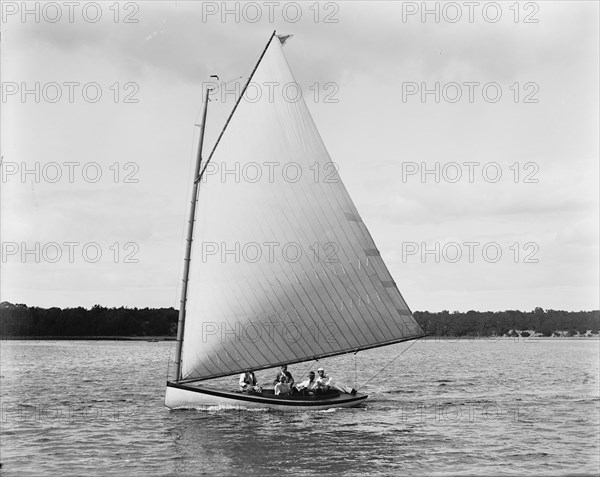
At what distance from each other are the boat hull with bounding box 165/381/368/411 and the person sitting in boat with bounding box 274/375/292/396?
321mm

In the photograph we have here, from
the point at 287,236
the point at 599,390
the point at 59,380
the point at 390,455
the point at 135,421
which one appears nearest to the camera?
the point at 390,455

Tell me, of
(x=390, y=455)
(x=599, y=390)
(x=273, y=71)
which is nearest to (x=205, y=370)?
(x=390, y=455)

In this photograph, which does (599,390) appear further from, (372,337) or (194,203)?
(194,203)

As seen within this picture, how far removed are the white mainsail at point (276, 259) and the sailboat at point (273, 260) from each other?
0.14 feet

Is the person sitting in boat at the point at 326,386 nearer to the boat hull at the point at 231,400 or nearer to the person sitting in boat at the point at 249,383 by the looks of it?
the boat hull at the point at 231,400

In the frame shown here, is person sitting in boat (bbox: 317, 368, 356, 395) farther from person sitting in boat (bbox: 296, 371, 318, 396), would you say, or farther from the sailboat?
the sailboat

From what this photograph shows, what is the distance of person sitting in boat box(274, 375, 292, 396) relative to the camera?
3541 centimetres

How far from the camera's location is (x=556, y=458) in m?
28.3

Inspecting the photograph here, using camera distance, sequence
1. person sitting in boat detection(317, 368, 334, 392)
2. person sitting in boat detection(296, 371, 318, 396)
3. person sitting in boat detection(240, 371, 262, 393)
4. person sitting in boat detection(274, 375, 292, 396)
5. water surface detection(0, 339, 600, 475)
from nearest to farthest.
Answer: water surface detection(0, 339, 600, 475) → person sitting in boat detection(274, 375, 292, 396) → person sitting in boat detection(240, 371, 262, 393) → person sitting in boat detection(296, 371, 318, 396) → person sitting in boat detection(317, 368, 334, 392)

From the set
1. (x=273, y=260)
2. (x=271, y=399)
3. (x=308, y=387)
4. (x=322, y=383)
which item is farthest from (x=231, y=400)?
(x=273, y=260)

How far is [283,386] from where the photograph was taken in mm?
35594

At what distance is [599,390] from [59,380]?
41.7m

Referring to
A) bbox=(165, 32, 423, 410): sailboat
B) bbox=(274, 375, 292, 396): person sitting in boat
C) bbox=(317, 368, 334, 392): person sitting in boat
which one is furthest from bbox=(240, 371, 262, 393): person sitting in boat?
bbox=(317, 368, 334, 392): person sitting in boat

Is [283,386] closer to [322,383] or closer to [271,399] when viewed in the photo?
[271,399]
